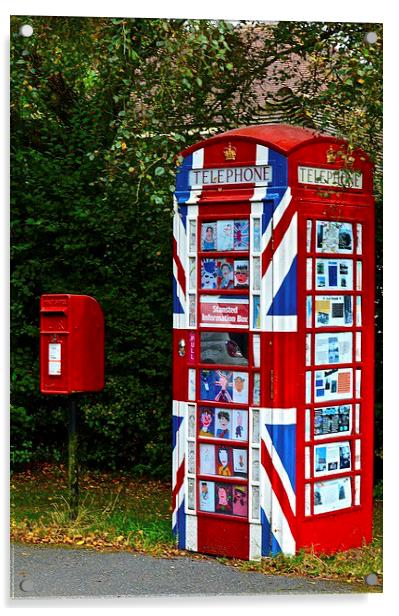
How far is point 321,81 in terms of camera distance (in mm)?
7660

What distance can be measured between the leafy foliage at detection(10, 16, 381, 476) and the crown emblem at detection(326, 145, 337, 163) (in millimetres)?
116

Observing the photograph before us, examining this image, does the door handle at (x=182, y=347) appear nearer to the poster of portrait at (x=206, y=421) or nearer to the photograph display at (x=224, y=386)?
the photograph display at (x=224, y=386)

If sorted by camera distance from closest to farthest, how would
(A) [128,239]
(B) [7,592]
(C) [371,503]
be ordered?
(B) [7,592] → (C) [371,503] → (A) [128,239]

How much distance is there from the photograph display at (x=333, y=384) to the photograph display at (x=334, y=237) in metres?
0.63

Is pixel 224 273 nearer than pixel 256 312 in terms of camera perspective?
No

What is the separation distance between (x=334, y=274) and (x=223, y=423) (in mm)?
953

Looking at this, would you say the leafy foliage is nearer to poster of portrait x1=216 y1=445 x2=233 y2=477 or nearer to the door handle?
the door handle

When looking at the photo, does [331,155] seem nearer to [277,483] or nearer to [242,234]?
[242,234]

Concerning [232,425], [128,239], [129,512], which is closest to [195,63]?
[128,239]

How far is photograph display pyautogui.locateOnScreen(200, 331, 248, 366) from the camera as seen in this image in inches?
283

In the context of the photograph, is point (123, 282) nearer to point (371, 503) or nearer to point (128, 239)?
point (128, 239)

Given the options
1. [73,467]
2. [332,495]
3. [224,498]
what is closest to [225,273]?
[224,498]

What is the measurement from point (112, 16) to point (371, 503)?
2885 millimetres

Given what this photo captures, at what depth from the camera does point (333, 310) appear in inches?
289
